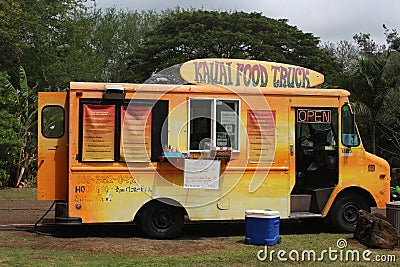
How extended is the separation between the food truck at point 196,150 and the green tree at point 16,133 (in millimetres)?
9362

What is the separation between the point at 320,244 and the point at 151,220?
287cm

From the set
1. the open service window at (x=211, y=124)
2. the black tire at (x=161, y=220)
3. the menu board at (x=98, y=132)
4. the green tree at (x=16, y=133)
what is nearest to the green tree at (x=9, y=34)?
the green tree at (x=16, y=133)

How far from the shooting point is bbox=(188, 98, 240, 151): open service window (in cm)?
997

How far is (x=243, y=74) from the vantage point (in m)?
10.5

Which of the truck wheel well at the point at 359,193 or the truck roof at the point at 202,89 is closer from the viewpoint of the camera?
the truck roof at the point at 202,89

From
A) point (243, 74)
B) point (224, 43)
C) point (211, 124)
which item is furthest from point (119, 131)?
point (224, 43)

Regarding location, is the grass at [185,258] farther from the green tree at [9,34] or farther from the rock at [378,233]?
the green tree at [9,34]

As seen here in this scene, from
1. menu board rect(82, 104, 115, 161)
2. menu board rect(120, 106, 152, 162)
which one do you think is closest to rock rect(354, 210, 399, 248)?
menu board rect(120, 106, 152, 162)

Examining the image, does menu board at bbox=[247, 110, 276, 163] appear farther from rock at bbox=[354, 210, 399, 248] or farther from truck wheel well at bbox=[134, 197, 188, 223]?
rock at bbox=[354, 210, 399, 248]

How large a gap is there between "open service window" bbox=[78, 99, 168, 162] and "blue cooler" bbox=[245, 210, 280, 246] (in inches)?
74.3

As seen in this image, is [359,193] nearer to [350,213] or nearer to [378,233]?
[350,213]

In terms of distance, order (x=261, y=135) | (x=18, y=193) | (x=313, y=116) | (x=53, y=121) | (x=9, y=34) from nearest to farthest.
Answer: (x=53, y=121)
(x=261, y=135)
(x=313, y=116)
(x=18, y=193)
(x=9, y=34)

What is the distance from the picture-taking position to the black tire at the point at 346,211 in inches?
424

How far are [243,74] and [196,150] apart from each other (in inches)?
65.8
